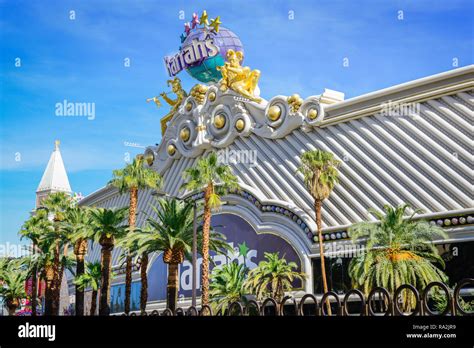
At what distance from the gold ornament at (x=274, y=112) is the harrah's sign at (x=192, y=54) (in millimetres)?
11797

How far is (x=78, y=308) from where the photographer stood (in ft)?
171

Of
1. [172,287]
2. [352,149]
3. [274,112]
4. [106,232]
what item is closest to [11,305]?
[106,232]

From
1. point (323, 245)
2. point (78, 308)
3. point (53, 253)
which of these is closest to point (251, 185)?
point (323, 245)

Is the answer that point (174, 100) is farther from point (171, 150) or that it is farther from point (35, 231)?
point (35, 231)

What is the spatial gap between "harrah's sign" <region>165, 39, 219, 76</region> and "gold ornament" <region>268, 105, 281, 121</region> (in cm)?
1180

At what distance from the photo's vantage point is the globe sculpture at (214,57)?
58500mm

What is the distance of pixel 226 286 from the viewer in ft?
148

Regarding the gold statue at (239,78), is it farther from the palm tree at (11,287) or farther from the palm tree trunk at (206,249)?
the palm tree at (11,287)

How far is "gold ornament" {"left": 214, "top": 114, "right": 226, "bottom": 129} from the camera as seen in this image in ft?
174

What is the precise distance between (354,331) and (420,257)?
22.1 m

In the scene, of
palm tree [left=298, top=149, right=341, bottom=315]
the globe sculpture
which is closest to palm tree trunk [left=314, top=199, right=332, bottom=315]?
palm tree [left=298, top=149, right=341, bottom=315]

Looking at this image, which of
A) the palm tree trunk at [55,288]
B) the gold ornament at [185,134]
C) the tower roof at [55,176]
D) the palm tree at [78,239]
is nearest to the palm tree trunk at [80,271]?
the palm tree at [78,239]

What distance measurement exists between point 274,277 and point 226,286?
14.1 ft

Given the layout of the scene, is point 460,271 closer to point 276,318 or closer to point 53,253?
point 276,318
